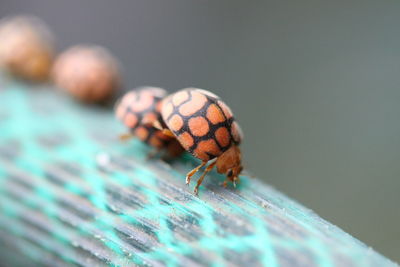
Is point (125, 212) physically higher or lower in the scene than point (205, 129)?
lower

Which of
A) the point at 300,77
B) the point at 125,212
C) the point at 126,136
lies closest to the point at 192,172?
the point at 125,212

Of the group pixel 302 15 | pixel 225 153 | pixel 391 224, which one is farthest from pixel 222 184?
pixel 302 15

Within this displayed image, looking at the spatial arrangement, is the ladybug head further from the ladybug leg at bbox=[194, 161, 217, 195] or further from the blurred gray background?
the blurred gray background

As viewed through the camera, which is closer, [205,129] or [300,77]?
[205,129]

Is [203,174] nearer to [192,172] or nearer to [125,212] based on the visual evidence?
[192,172]

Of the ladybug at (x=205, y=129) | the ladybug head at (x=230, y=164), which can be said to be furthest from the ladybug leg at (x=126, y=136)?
the ladybug head at (x=230, y=164)

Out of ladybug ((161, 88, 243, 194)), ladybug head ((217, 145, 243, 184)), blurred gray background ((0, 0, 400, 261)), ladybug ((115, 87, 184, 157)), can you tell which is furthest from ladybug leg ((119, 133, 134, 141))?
blurred gray background ((0, 0, 400, 261))
